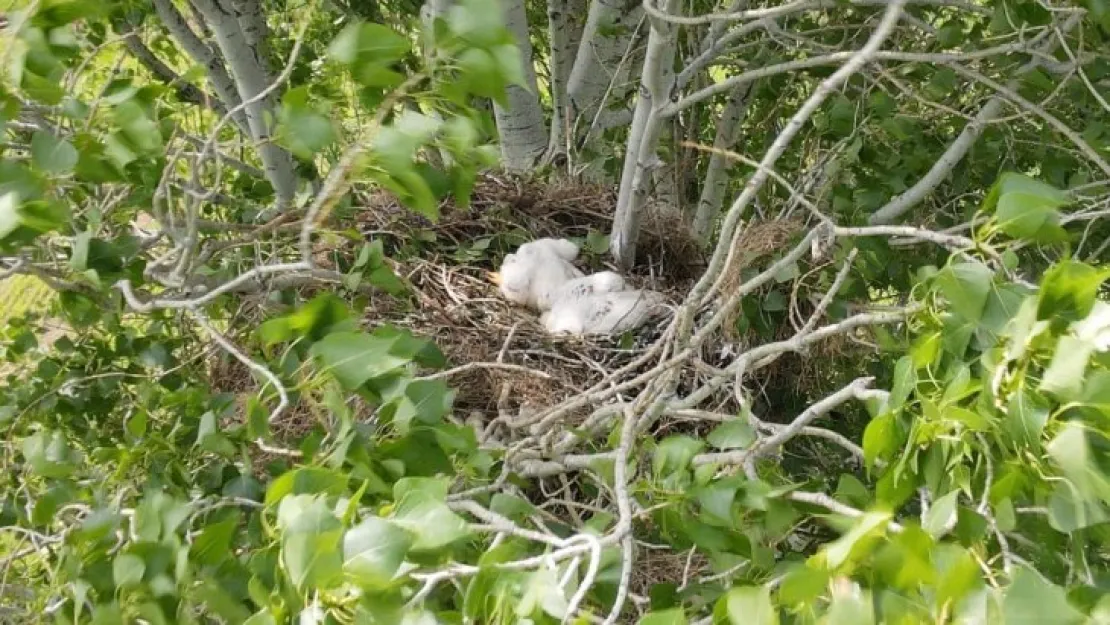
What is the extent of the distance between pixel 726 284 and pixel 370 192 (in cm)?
65

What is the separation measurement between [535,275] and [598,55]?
43cm

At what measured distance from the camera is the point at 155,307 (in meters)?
0.71

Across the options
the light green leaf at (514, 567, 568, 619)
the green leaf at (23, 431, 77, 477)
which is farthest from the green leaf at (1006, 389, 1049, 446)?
the green leaf at (23, 431, 77, 477)

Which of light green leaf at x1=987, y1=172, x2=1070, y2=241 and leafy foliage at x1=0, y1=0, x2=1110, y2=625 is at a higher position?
light green leaf at x1=987, y1=172, x2=1070, y2=241

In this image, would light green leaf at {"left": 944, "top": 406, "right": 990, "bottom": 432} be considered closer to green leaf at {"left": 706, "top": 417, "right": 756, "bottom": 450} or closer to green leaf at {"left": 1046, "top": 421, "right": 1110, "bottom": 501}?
green leaf at {"left": 1046, "top": 421, "right": 1110, "bottom": 501}

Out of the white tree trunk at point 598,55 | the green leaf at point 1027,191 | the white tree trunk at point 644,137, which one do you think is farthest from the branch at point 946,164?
the green leaf at point 1027,191

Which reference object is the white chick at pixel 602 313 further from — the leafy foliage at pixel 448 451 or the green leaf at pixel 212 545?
the green leaf at pixel 212 545

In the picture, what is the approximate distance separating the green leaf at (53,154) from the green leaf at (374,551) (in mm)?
356

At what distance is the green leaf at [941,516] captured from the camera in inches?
18.3

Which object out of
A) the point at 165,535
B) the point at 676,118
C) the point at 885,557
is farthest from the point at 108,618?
the point at 676,118

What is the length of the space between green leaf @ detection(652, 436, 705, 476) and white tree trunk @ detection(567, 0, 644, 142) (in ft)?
2.99

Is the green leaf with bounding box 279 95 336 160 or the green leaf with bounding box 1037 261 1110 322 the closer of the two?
the green leaf with bounding box 1037 261 1110 322

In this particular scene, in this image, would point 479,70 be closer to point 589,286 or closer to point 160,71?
point 589,286

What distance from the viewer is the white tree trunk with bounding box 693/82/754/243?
1649mm
